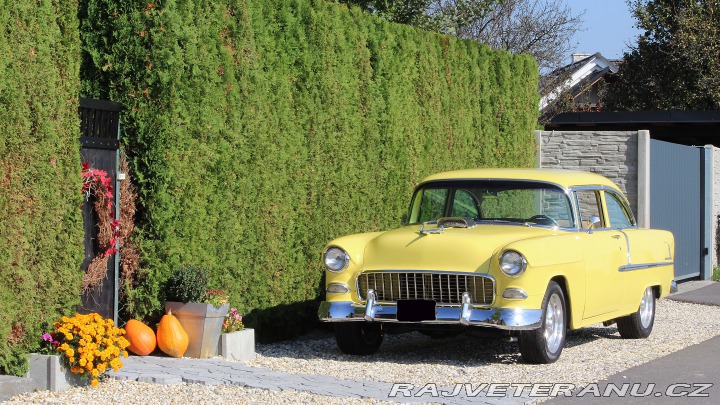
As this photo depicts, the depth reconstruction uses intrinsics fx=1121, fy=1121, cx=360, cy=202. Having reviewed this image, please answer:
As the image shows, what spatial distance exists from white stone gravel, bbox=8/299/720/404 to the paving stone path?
4.3 inches

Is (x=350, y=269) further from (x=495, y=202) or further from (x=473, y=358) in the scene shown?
(x=495, y=202)

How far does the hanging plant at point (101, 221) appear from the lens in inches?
342

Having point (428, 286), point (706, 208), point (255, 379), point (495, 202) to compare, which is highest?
point (495, 202)

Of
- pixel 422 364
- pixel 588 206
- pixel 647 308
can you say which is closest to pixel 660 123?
pixel 647 308

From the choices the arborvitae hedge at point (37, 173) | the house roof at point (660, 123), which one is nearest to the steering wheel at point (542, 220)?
the arborvitae hedge at point (37, 173)

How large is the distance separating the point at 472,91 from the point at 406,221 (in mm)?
4812

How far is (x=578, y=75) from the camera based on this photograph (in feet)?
130

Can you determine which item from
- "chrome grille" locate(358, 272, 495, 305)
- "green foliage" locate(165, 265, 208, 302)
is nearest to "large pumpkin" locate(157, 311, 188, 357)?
"green foliage" locate(165, 265, 208, 302)

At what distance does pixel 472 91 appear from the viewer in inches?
594

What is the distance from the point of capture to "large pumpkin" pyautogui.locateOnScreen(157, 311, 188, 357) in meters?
8.94

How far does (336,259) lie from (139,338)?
1.80 m

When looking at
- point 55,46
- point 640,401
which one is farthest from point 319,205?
point 640,401

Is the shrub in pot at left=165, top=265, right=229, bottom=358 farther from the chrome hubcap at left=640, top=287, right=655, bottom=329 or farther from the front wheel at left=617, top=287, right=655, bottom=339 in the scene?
the chrome hubcap at left=640, top=287, right=655, bottom=329

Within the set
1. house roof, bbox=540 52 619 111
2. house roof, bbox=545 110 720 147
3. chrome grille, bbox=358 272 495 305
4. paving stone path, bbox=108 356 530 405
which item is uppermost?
house roof, bbox=540 52 619 111
